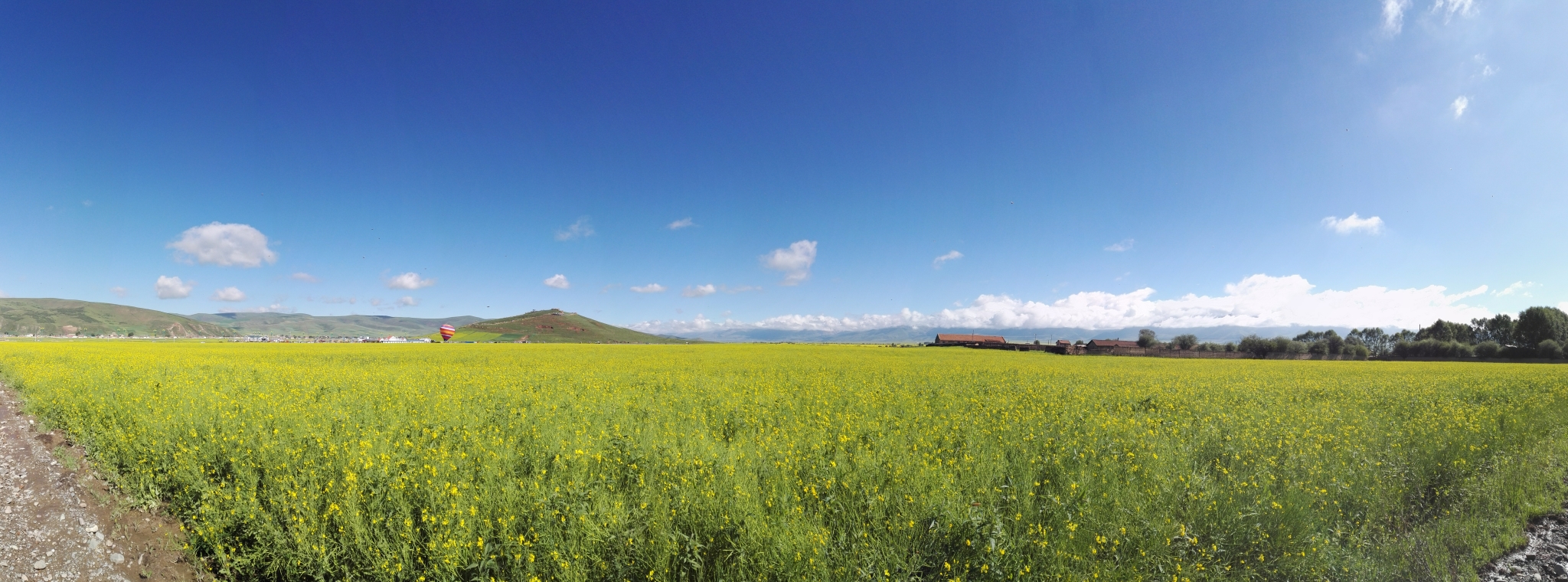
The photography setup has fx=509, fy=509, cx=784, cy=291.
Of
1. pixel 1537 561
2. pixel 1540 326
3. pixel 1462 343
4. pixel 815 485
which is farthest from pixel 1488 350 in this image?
pixel 815 485

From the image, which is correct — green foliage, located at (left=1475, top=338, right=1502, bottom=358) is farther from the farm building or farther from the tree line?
the farm building

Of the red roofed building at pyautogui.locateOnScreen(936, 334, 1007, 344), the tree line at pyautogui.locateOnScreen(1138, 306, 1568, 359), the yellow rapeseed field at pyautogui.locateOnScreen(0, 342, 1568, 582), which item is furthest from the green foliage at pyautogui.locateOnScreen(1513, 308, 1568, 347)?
the yellow rapeseed field at pyautogui.locateOnScreen(0, 342, 1568, 582)

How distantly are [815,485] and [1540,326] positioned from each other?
5475 inches

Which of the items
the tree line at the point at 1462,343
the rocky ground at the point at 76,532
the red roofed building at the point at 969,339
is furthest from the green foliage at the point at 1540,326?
the rocky ground at the point at 76,532

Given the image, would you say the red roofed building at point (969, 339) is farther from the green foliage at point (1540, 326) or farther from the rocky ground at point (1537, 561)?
the rocky ground at point (1537, 561)

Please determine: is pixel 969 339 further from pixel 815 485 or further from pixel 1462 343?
pixel 815 485

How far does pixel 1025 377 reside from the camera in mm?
20766

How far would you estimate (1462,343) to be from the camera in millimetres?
74125

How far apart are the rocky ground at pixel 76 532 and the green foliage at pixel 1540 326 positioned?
13870 centimetres

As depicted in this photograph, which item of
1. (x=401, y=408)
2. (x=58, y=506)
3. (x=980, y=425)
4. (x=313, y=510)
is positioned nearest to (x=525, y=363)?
(x=401, y=408)

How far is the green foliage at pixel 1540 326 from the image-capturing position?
78.4 metres

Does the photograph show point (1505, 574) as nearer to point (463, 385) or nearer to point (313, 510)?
point (313, 510)

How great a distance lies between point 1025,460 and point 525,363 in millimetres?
26434

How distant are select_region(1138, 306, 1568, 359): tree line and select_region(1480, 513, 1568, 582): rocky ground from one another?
77.5 meters
